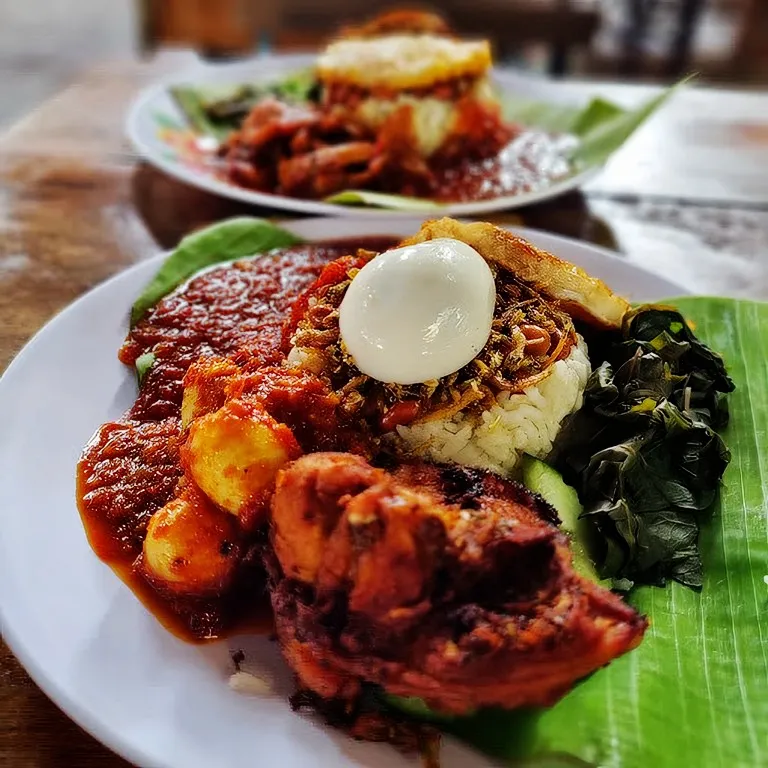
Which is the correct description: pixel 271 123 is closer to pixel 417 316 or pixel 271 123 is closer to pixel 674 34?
pixel 417 316

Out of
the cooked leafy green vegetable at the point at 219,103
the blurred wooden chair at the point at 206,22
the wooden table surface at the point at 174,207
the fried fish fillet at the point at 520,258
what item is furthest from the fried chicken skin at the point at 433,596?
the blurred wooden chair at the point at 206,22

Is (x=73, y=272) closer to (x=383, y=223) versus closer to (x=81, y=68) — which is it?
(x=383, y=223)

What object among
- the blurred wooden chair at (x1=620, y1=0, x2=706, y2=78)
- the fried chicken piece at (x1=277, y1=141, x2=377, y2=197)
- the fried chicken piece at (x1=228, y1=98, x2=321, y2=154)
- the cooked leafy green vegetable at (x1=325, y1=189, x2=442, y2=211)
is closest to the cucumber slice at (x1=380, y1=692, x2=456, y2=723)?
the cooked leafy green vegetable at (x1=325, y1=189, x2=442, y2=211)

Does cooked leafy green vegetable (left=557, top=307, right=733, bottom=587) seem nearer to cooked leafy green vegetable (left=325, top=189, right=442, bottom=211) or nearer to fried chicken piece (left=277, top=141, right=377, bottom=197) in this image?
cooked leafy green vegetable (left=325, top=189, right=442, bottom=211)

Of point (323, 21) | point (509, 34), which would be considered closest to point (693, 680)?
point (509, 34)

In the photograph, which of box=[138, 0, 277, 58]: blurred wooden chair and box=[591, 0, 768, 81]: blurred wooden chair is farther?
box=[591, 0, 768, 81]: blurred wooden chair

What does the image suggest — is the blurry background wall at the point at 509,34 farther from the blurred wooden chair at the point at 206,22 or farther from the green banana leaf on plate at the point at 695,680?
the green banana leaf on plate at the point at 695,680

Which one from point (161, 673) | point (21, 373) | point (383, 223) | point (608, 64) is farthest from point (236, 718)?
point (608, 64)
